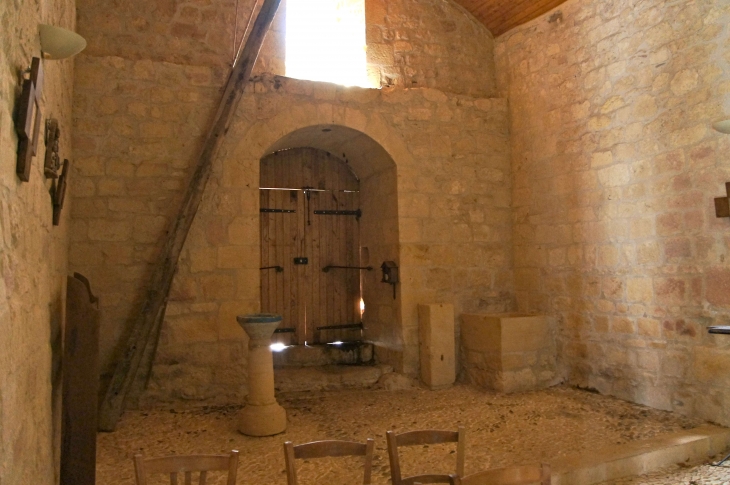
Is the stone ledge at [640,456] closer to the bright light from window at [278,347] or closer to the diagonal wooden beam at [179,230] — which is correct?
the diagonal wooden beam at [179,230]

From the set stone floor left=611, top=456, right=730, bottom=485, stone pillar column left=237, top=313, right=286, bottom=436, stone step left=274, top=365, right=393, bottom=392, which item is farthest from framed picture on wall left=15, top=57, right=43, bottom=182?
stone step left=274, top=365, right=393, bottom=392

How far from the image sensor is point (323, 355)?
17.6 ft

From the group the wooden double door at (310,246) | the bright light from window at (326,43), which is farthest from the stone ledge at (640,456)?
the bright light from window at (326,43)

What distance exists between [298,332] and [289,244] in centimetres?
91

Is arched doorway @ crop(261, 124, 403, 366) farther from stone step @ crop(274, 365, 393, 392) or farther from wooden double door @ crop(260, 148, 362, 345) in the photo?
stone step @ crop(274, 365, 393, 392)

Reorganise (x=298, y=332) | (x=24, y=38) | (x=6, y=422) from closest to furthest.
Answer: (x=6, y=422) → (x=24, y=38) → (x=298, y=332)

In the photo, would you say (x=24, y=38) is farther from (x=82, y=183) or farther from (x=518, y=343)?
(x=518, y=343)

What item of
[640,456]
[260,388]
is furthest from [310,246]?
[640,456]

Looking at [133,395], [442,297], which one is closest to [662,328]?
[442,297]

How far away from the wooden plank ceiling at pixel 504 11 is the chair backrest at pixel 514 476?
4432 mm

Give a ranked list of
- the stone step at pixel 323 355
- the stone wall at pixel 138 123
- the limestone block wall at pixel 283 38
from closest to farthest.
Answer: the stone wall at pixel 138 123 → the limestone block wall at pixel 283 38 → the stone step at pixel 323 355

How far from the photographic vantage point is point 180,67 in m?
4.45

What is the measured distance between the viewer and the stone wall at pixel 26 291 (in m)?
1.50

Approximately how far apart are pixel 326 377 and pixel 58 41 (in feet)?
11.5
